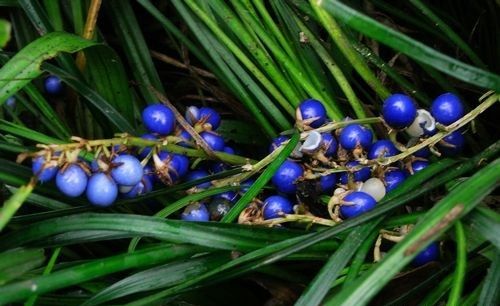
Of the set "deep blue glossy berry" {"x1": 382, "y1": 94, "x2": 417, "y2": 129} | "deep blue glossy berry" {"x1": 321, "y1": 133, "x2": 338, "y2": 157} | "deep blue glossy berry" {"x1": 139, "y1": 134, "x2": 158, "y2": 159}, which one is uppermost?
"deep blue glossy berry" {"x1": 139, "y1": 134, "x2": 158, "y2": 159}

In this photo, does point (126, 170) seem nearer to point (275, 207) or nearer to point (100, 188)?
point (100, 188)

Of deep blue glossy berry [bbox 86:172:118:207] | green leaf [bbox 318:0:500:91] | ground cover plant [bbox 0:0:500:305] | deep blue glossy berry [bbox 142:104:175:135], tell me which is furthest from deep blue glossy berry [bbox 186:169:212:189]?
green leaf [bbox 318:0:500:91]

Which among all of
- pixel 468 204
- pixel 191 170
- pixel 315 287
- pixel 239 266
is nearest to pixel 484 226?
pixel 468 204

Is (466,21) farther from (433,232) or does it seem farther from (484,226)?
→ (433,232)

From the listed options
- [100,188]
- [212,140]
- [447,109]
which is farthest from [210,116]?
[447,109]

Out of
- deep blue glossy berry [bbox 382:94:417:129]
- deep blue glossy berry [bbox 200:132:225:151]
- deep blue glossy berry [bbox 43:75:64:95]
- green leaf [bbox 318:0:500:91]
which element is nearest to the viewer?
green leaf [bbox 318:0:500:91]

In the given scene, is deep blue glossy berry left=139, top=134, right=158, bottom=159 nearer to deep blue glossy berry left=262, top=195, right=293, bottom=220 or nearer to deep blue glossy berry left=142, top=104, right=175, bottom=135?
deep blue glossy berry left=142, top=104, right=175, bottom=135
